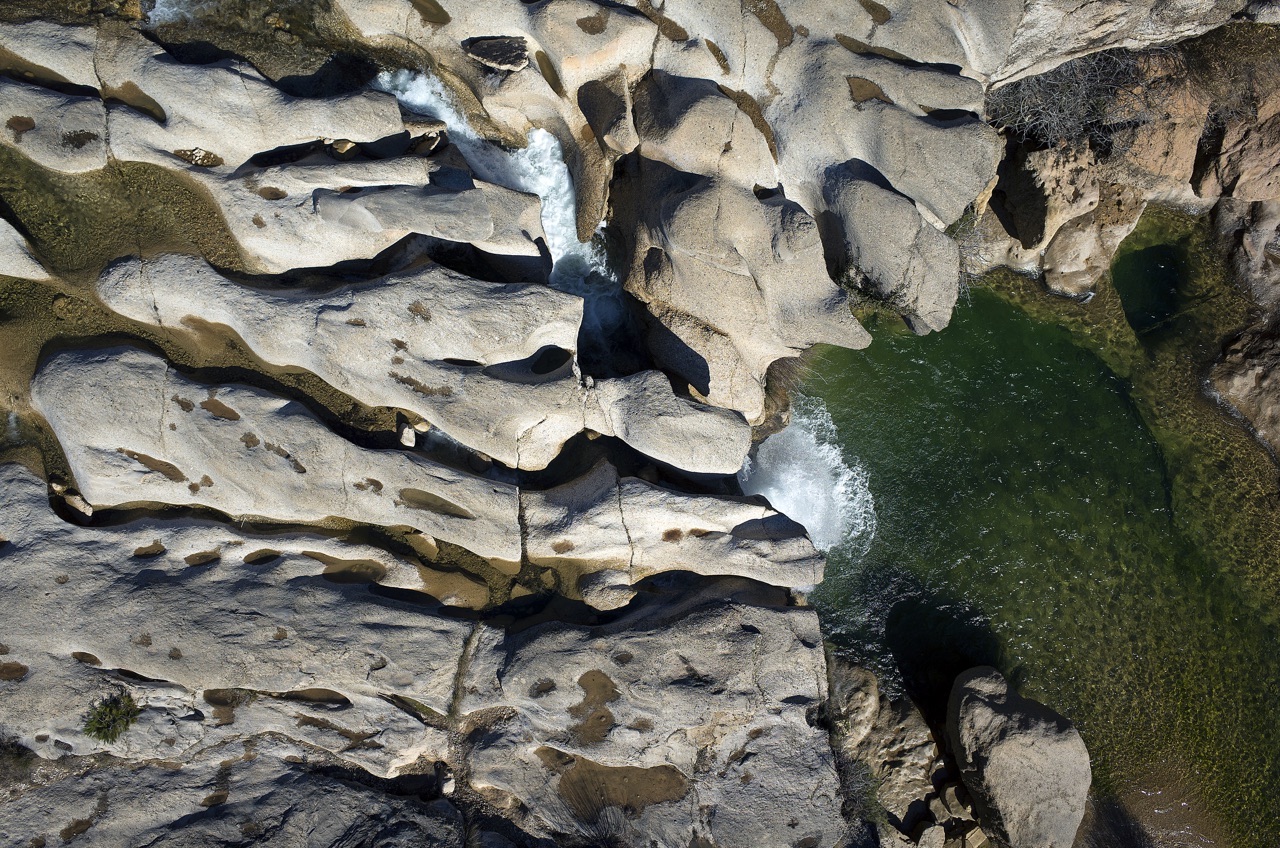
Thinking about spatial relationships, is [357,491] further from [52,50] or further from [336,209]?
[52,50]

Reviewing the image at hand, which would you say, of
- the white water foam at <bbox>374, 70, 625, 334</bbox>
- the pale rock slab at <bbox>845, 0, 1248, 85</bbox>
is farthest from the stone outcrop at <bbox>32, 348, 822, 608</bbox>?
the pale rock slab at <bbox>845, 0, 1248, 85</bbox>

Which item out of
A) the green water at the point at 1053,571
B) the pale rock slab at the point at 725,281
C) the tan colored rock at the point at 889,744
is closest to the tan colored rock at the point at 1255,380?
the green water at the point at 1053,571

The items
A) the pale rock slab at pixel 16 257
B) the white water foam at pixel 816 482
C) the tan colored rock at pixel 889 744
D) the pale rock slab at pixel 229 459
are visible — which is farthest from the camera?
the white water foam at pixel 816 482

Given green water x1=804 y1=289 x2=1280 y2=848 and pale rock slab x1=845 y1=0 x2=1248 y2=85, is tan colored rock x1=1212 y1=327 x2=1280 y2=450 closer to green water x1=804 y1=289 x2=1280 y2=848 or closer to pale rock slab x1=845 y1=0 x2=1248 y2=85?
green water x1=804 y1=289 x2=1280 y2=848

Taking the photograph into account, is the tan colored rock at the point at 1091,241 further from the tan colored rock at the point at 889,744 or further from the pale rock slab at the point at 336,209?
the pale rock slab at the point at 336,209

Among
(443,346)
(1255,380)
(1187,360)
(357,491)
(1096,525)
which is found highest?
(1255,380)

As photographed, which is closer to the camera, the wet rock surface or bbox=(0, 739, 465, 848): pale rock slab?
bbox=(0, 739, 465, 848): pale rock slab

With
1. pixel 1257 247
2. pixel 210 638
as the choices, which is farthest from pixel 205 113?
pixel 1257 247
